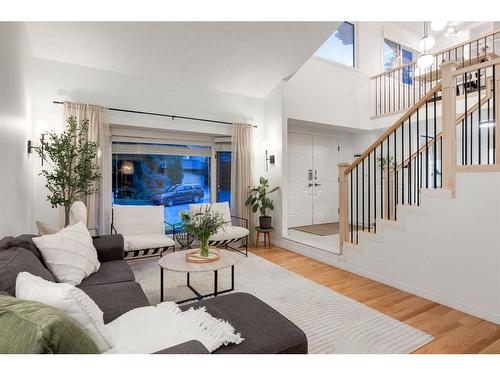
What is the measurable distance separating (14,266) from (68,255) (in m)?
0.67

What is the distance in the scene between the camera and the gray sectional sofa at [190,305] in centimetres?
127

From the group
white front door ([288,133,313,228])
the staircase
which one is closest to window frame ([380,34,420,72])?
white front door ([288,133,313,228])

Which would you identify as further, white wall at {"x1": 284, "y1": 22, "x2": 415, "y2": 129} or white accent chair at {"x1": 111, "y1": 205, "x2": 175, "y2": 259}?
white wall at {"x1": 284, "y1": 22, "x2": 415, "y2": 129}

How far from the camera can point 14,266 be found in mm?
1436

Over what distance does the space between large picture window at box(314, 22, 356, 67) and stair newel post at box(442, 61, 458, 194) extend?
345cm

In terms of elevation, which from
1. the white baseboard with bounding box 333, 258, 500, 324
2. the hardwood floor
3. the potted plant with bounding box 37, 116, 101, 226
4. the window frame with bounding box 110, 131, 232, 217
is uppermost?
the window frame with bounding box 110, 131, 232, 217

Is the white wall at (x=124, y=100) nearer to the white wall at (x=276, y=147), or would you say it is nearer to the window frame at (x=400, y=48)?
the white wall at (x=276, y=147)

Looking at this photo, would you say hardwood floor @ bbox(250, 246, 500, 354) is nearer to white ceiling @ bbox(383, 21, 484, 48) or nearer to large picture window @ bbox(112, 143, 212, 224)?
large picture window @ bbox(112, 143, 212, 224)

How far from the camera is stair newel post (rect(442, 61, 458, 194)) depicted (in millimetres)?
2609

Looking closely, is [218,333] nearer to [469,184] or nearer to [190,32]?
[469,184]

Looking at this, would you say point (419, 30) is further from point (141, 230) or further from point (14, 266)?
point (14, 266)

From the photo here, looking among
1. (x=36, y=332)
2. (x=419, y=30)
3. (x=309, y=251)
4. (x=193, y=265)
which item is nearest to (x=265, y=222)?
(x=309, y=251)
